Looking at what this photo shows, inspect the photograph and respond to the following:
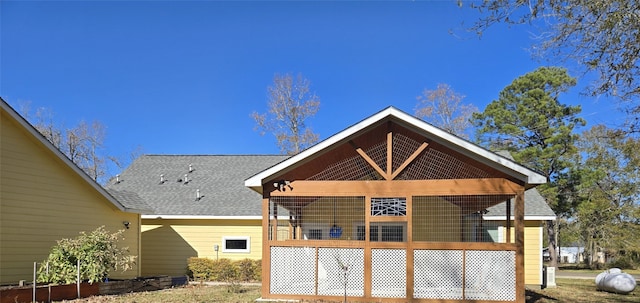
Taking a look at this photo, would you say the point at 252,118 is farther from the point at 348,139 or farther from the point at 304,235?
the point at 348,139

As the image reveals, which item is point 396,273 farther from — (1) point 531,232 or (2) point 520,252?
(1) point 531,232

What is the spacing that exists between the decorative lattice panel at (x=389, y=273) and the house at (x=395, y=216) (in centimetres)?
2

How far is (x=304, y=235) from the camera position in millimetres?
13695

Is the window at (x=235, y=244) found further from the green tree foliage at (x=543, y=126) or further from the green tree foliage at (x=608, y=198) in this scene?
the green tree foliage at (x=608, y=198)

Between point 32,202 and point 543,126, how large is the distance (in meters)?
25.7

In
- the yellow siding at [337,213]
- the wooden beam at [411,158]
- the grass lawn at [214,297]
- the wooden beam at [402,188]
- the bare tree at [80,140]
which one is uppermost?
the bare tree at [80,140]

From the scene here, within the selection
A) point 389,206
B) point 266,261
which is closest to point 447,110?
point 389,206

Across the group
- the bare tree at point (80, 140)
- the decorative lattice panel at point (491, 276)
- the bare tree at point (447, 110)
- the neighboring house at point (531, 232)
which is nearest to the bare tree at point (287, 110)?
the bare tree at point (447, 110)

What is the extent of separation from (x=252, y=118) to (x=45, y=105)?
525 inches

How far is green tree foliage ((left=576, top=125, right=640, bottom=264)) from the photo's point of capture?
28.5 m

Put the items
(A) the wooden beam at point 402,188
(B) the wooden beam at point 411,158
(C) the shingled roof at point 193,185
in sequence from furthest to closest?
(C) the shingled roof at point 193,185
(B) the wooden beam at point 411,158
(A) the wooden beam at point 402,188

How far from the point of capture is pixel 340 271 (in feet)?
35.1

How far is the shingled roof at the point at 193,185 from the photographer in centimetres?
1688

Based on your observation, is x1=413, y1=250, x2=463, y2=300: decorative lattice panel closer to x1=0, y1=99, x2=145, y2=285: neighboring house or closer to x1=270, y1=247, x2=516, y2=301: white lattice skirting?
x1=270, y1=247, x2=516, y2=301: white lattice skirting
